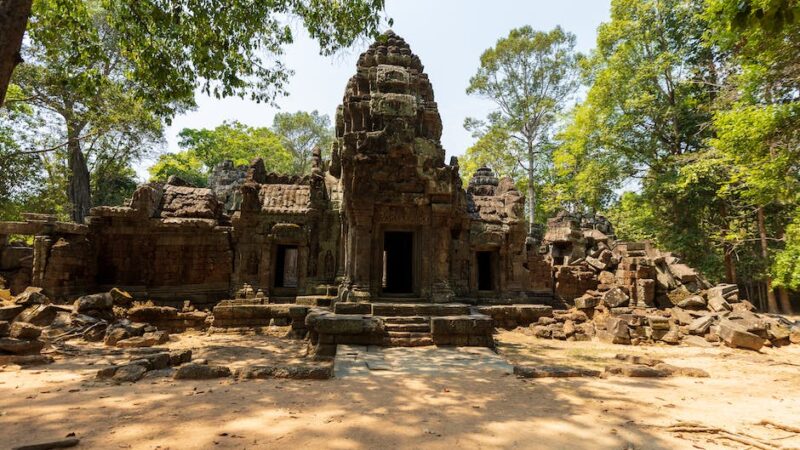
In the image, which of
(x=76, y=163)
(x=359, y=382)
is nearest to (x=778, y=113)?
(x=359, y=382)

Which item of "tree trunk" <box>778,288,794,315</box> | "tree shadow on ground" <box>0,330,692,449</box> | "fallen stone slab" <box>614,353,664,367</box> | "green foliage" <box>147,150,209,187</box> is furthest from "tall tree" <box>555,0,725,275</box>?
"green foliage" <box>147,150,209,187</box>

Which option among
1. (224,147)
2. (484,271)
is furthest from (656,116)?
(224,147)

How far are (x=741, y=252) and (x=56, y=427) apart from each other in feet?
69.7

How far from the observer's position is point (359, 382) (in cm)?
541

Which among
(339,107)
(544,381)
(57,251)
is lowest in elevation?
(544,381)

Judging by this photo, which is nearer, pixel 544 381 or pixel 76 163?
pixel 544 381

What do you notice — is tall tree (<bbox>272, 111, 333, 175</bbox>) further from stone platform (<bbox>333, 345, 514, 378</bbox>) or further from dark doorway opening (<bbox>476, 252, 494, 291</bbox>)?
stone platform (<bbox>333, 345, 514, 378</bbox>)

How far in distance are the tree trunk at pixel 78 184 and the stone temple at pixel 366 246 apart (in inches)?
275

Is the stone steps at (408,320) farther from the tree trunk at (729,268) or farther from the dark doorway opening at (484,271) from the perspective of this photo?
the tree trunk at (729,268)

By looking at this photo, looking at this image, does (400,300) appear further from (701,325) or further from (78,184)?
(78,184)

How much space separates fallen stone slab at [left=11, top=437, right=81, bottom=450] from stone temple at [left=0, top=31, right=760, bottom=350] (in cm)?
530

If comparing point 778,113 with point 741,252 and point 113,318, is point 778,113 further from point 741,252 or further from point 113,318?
point 113,318

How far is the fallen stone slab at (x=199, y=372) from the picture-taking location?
5.49 metres

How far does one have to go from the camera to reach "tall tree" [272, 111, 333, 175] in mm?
35469
